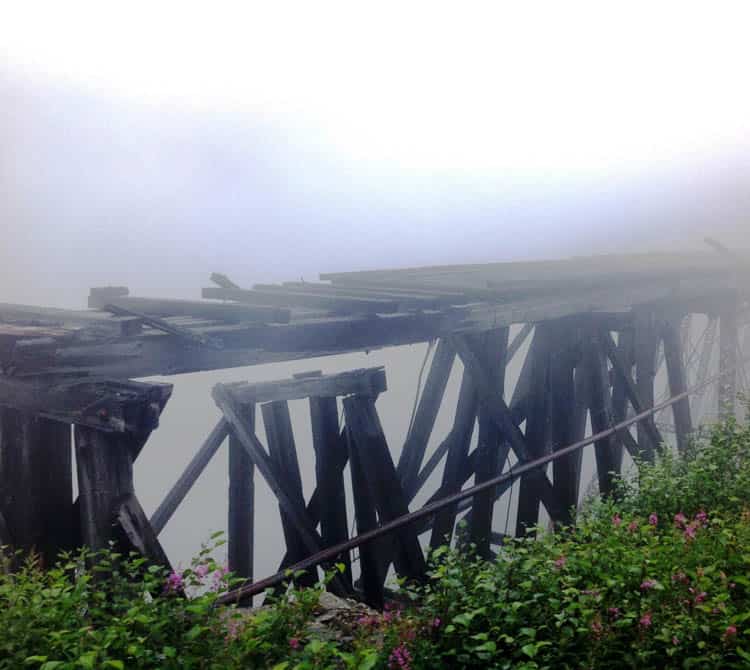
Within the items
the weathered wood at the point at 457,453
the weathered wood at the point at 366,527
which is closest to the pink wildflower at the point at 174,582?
the weathered wood at the point at 366,527

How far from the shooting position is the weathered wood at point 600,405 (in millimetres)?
6164

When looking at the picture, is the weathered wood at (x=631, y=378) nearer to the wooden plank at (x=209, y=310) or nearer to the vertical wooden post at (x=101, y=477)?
the wooden plank at (x=209, y=310)

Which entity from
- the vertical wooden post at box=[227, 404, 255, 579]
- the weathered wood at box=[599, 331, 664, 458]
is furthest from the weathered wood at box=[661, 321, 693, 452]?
the vertical wooden post at box=[227, 404, 255, 579]

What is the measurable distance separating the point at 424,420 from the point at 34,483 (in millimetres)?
3434

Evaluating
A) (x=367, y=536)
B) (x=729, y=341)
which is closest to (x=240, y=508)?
(x=367, y=536)

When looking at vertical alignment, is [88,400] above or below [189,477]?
above

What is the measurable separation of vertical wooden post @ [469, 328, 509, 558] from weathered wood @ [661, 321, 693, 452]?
2971 millimetres

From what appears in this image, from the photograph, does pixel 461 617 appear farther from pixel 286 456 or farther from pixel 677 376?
pixel 677 376

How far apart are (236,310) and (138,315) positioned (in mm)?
545

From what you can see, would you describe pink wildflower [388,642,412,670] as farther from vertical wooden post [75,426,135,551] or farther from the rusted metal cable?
vertical wooden post [75,426,135,551]

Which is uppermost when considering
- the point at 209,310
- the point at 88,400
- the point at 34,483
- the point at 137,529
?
the point at 209,310

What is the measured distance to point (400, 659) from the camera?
2.56 m

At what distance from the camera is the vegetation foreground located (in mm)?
2201

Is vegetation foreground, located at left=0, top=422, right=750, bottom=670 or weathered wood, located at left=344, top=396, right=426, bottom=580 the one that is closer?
vegetation foreground, located at left=0, top=422, right=750, bottom=670
